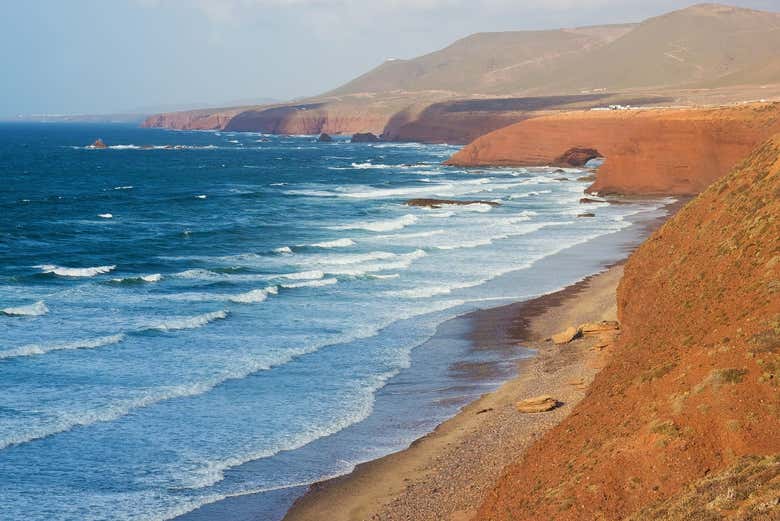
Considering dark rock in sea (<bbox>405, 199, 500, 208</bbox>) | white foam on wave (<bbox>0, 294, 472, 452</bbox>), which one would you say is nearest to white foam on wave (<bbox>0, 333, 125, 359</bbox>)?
white foam on wave (<bbox>0, 294, 472, 452</bbox>)

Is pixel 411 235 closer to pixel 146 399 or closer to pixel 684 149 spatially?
pixel 684 149

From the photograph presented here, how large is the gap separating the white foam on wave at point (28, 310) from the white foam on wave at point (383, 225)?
2565 cm

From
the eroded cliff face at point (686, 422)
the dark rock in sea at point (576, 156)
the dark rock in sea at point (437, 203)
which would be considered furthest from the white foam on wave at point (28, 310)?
the dark rock in sea at point (576, 156)

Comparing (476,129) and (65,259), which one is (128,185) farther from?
(476,129)

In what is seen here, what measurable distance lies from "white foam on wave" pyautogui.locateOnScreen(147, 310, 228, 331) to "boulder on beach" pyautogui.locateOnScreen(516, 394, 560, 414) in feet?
43.3

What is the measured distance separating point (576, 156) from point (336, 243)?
59.8 m

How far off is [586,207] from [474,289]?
32293 mm

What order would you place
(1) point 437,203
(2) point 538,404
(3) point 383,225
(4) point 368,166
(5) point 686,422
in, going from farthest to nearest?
(4) point 368,166 → (1) point 437,203 → (3) point 383,225 → (2) point 538,404 → (5) point 686,422

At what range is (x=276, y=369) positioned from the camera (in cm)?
2631

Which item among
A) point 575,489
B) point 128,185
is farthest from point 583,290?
point 128,185

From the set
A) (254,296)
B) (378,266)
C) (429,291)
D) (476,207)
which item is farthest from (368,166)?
(254,296)

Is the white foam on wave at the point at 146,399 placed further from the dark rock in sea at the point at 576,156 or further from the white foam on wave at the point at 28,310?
the dark rock in sea at the point at 576,156

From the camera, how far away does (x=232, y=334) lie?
1194 inches

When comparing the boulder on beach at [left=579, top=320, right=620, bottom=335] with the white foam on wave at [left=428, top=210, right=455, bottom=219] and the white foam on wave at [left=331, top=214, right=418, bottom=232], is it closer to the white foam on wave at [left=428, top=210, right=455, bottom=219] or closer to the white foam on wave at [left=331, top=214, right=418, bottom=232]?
the white foam on wave at [left=331, top=214, right=418, bottom=232]
